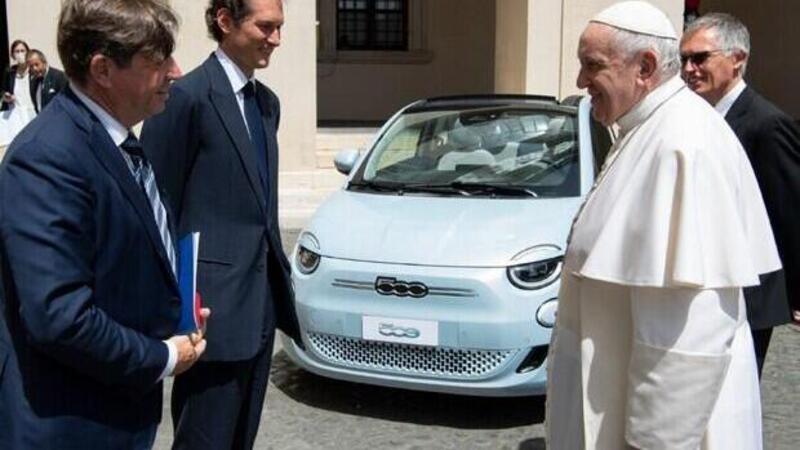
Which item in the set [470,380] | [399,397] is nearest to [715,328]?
[470,380]

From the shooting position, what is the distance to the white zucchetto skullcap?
217 cm

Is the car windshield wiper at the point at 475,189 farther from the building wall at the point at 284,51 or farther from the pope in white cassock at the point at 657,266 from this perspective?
the building wall at the point at 284,51

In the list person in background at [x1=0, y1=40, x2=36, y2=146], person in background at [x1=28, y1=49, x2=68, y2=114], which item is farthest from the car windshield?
person in background at [x1=0, y1=40, x2=36, y2=146]

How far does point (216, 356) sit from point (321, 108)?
49.1ft

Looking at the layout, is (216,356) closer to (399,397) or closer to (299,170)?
(399,397)

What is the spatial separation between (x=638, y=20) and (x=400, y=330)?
2633 millimetres

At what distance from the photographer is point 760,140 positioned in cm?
325

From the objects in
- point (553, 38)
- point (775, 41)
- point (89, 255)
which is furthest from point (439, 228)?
point (775, 41)

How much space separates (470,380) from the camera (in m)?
4.55

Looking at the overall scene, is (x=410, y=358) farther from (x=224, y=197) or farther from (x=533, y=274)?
(x=224, y=197)

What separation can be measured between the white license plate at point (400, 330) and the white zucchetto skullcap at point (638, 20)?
8.21 feet

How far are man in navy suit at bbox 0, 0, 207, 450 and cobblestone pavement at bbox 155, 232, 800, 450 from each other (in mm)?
2557

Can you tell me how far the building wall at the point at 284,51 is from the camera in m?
11.1

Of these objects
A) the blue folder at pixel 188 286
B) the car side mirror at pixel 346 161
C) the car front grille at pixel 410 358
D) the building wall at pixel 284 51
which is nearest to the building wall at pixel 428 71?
the building wall at pixel 284 51
